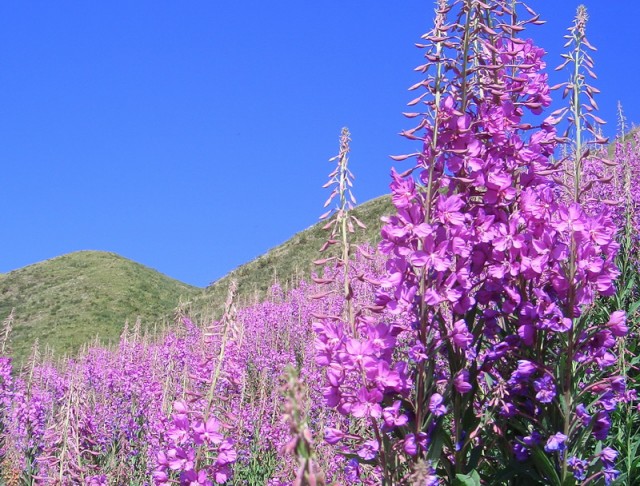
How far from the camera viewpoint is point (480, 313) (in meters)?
3.11

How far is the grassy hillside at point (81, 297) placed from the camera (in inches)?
2207

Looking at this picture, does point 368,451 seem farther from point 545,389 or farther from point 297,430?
point 297,430

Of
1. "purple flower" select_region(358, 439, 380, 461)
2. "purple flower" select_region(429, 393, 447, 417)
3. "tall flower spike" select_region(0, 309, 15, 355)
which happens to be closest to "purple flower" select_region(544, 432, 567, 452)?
"purple flower" select_region(429, 393, 447, 417)

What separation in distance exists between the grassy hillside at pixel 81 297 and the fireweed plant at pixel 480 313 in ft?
164

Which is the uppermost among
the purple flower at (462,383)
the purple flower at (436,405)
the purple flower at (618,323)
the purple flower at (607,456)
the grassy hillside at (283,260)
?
the grassy hillside at (283,260)

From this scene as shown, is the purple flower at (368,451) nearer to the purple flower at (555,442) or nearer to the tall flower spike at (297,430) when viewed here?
the purple flower at (555,442)

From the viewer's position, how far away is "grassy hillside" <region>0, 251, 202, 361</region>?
56062mm

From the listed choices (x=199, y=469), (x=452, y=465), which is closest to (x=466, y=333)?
(x=452, y=465)

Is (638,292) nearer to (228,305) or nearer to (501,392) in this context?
(501,392)

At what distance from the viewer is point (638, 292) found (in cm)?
713

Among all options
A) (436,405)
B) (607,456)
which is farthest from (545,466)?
(436,405)

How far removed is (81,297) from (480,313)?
65.5 meters

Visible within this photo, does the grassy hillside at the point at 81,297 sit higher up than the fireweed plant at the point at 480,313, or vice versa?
the grassy hillside at the point at 81,297

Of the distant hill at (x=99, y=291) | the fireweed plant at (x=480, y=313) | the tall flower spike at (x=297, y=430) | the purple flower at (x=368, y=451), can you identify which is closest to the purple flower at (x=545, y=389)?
the fireweed plant at (x=480, y=313)
